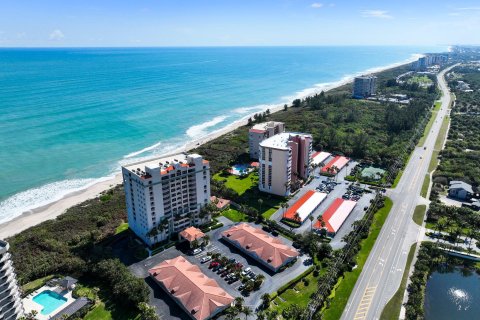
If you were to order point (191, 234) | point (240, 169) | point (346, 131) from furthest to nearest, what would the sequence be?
point (346, 131) → point (240, 169) → point (191, 234)

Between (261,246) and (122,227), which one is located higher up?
(261,246)

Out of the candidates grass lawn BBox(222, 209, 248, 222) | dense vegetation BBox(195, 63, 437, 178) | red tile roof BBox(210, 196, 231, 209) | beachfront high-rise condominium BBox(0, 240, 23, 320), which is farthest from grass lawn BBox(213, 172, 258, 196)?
beachfront high-rise condominium BBox(0, 240, 23, 320)

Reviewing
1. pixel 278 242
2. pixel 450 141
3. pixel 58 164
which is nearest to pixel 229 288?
pixel 278 242

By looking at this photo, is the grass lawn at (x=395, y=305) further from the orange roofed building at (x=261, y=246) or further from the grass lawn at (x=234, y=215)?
the grass lawn at (x=234, y=215)

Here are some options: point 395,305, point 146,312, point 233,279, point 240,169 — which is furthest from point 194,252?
point 240,169

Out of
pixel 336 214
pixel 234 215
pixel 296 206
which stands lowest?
pixel 234 215

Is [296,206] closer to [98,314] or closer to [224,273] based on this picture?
[224,273]

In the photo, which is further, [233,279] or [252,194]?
[252,194]
